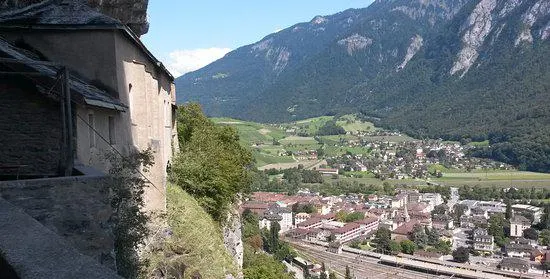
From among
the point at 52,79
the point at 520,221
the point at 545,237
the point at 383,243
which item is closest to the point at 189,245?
the point at 52,79

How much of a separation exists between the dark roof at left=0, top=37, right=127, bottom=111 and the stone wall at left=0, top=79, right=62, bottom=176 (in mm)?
247

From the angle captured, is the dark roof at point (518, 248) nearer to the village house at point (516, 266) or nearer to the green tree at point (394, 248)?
the village house at point (516, 266)

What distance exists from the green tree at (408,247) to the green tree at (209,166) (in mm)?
68147

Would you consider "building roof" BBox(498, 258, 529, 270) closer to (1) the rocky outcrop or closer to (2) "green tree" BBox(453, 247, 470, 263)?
(2) "green tree" BBox(453, 247, 470, 263)

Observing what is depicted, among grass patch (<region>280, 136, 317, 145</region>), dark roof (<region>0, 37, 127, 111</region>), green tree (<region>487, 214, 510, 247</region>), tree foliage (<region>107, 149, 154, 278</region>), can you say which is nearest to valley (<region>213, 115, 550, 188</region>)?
grass patch (<region>280, 136, 317, 145</region>)

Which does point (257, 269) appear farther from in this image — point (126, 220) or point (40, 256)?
point (40, 256)

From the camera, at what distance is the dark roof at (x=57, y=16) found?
10.4 m

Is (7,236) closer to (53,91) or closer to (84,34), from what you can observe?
(53,91)

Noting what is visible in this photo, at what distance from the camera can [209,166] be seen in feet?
57.3

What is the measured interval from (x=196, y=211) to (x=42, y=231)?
1060 centimetres

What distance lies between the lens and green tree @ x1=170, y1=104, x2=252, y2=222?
664 inches

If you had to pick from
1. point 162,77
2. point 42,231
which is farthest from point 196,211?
point 42,231

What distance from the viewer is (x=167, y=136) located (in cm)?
1816

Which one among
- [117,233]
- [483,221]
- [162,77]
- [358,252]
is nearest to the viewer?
[117,233]
